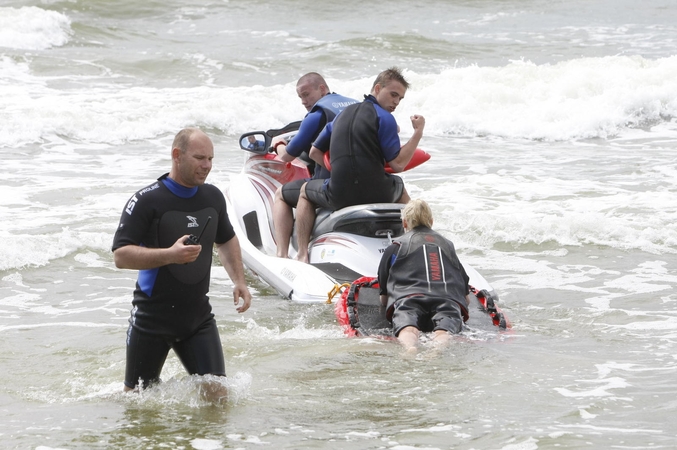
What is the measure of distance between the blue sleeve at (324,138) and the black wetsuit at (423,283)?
4.99ft

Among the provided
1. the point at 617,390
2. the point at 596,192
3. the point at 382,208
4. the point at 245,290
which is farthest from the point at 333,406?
the point at 596,192

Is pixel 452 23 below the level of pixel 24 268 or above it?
above

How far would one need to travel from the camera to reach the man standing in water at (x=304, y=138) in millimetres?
8023

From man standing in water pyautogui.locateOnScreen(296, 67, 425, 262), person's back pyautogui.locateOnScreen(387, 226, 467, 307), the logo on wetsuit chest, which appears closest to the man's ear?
the logo on wetsuit chest

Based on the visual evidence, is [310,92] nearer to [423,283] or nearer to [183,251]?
[423,283]

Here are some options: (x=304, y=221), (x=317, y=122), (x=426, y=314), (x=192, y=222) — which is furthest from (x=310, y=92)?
(x=192, y=222)

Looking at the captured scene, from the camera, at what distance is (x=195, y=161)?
4.58 m

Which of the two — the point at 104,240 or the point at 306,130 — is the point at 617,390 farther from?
the point at 104,240

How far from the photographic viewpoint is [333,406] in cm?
504

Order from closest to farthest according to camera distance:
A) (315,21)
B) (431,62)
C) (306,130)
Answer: (306,130) < (431,62) < (315,21)

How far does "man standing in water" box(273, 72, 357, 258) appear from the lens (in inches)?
316

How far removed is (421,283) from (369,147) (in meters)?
1.52

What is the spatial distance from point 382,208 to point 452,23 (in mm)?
20168

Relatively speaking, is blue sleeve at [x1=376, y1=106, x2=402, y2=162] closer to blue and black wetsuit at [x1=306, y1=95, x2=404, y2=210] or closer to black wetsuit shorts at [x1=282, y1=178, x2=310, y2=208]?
blue and black wetsuit at [x1=306, y1=95, x2=404, y2=210]
